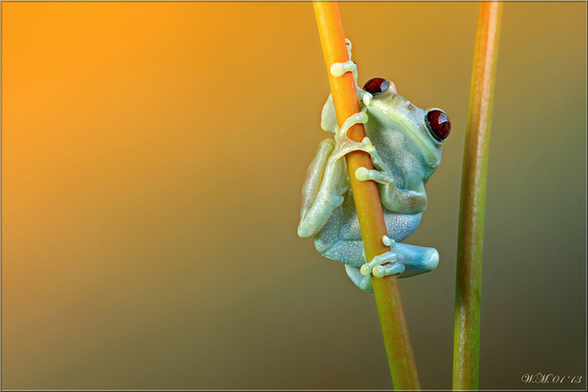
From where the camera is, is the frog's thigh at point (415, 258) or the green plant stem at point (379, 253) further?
the frog's thigh at point (415, 258)

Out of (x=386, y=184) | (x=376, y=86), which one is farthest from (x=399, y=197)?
(x=376, y=86)

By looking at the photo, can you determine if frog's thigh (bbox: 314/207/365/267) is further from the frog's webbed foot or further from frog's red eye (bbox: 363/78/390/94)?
frog's red eye (bbox: 363/78/390/94)

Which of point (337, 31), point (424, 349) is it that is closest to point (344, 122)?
point (337, 31)

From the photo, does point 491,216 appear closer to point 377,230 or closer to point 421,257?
point 421,257

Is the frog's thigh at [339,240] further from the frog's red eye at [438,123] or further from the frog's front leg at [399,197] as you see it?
the frog's red eye at [438,123]

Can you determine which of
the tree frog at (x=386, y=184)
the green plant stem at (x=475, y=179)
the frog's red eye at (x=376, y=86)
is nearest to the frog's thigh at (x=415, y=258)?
the tree frog at (x=386, y=184)
